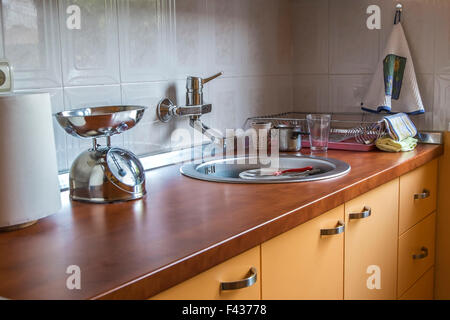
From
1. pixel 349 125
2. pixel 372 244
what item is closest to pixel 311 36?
pixel 349 125

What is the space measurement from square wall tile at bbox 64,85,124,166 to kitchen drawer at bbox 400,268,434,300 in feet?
3.59

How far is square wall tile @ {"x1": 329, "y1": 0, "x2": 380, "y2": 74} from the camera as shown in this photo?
2213 mm

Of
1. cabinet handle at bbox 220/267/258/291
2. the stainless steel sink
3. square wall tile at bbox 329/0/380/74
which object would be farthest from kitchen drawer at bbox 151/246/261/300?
square wall tile at bbox 329/0/380/74

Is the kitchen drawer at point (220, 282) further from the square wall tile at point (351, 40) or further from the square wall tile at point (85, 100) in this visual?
the square wall tile at point (351, 40)

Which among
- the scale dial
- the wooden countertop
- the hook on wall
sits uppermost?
the hook on wall

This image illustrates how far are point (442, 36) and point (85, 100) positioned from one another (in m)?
1.32

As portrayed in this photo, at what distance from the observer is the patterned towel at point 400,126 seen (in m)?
1.90

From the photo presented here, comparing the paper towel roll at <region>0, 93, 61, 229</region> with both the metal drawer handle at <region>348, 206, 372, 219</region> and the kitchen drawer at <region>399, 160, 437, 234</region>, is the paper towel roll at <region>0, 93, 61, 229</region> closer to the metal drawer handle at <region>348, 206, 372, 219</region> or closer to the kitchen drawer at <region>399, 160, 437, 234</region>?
the metal drawer handle at <region>348, 206, 372, 219</region>

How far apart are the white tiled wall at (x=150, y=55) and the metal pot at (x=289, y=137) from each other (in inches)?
7.4

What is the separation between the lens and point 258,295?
1116 millimetres

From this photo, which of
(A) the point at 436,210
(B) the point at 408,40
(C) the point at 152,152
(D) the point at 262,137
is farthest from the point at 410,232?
(C) the point at 152,152

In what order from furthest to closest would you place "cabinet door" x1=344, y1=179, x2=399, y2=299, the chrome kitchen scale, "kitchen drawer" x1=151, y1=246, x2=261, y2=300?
"cabinet door" x1=344, y1=179, x2=399, y2=299
the chrome kitchen scale
"kitchen drawer" x1=151, y1=246, x2=261, y2=300

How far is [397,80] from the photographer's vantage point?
213 centimetres

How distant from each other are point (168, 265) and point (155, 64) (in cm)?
93
